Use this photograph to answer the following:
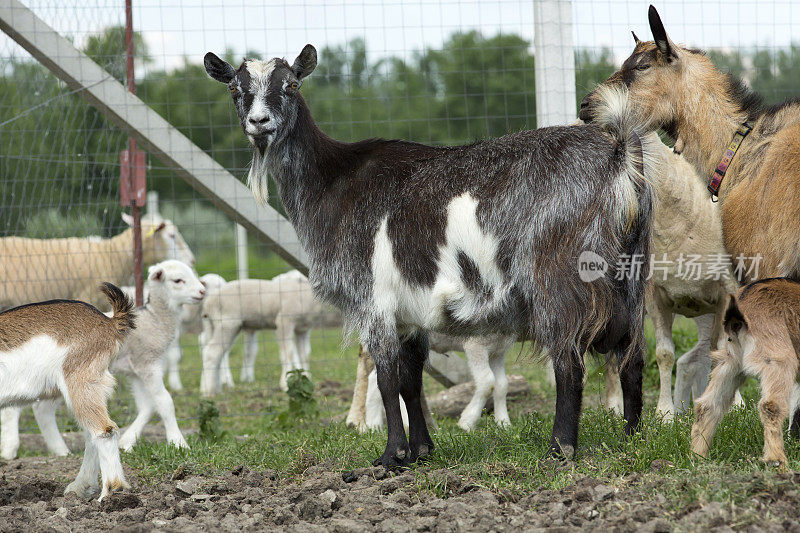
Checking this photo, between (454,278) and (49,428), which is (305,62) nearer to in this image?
(454,278)

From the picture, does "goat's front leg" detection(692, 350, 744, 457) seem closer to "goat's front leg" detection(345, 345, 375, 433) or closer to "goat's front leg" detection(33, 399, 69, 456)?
"goat's front leg" detection(345, 345, 375, 433)

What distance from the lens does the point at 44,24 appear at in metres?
7.44

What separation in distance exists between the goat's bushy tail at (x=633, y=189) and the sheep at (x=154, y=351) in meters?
3.64

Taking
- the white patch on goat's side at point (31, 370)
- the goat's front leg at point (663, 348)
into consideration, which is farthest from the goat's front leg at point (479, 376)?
the white patch on goat's side at point (31, 370)

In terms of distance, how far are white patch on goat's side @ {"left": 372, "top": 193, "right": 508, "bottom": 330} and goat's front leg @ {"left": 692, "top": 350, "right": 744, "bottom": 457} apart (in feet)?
3.71

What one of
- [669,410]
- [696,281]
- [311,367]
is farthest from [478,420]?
[311,367]

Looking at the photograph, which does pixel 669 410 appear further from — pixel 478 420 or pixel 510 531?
pixel 510 531

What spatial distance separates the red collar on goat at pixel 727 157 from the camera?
16.9 ft

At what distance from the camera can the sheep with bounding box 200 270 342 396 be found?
11.2 m

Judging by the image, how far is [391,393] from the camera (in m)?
5.13

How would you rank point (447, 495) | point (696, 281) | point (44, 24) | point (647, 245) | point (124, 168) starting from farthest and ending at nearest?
point (124, 168), point (44, 24), point (696, 281), point (647, 245), point (447, 495)

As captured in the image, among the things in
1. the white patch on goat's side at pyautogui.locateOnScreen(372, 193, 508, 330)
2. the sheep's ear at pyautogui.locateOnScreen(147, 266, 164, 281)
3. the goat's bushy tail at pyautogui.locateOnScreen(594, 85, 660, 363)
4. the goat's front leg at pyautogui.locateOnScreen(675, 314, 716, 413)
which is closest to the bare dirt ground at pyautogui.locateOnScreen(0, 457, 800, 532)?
the white patch on goat's side at pyautogui.locateOnScreen(372, 193, 508, 330)

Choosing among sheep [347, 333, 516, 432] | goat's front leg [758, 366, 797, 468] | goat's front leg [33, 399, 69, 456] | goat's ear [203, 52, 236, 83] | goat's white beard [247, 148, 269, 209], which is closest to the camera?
goat's front leg [758, 366, 797, 468]

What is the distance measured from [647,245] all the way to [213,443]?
388 cm
